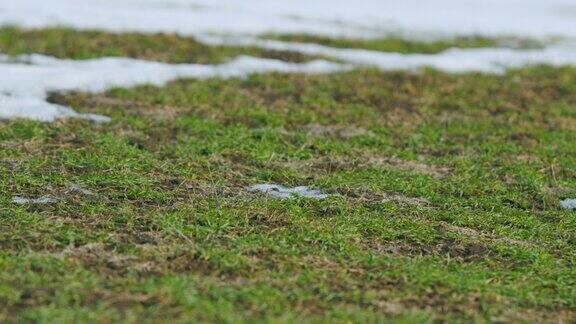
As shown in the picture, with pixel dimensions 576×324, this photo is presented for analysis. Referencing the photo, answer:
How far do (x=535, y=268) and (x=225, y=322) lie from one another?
2.75 m

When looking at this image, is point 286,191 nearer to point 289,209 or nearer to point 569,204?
point 289,209

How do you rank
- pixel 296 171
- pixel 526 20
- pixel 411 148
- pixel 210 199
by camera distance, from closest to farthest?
1. pixel 210 199
2. pixel 296 171
3. pixel 411 148
4. pixel 526 20

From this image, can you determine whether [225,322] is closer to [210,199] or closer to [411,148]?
[210,199]

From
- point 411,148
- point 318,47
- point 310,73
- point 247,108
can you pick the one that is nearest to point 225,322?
point 411,148

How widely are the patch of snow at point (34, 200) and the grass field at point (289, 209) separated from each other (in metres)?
0.07

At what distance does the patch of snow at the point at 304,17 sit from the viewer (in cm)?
1772

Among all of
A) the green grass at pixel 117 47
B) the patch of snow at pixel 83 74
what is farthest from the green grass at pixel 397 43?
the patch of snow at pixel 83 74

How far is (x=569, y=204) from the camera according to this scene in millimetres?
8562

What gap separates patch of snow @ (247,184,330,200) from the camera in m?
8.04

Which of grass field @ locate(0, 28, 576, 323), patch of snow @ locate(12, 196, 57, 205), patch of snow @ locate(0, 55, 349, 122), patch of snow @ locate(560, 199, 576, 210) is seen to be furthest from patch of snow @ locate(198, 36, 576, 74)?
patch of snow @ locate(12, 196, 57, 205)

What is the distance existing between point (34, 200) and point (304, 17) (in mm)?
15047

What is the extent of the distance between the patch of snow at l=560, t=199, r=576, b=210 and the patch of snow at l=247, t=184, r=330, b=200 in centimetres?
242

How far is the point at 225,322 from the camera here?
5129mm

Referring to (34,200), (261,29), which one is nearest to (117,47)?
(261,29)
